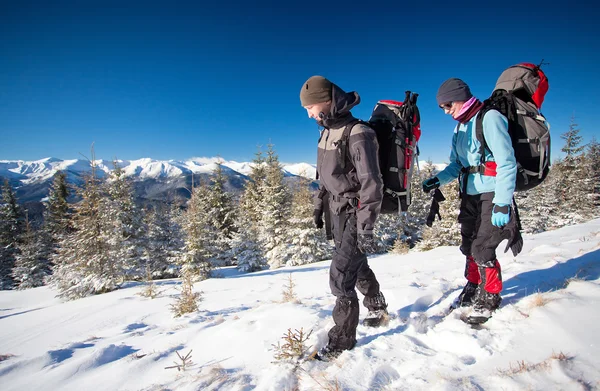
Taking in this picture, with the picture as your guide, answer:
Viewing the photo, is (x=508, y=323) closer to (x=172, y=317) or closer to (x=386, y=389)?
(x=386, y=389)

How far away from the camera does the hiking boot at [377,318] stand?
2.81m

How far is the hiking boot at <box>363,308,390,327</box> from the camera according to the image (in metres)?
2.81

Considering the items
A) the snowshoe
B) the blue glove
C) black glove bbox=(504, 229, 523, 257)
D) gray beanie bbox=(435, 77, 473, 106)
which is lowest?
the snowshoe

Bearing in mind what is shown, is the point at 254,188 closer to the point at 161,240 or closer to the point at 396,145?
the point at 161,240

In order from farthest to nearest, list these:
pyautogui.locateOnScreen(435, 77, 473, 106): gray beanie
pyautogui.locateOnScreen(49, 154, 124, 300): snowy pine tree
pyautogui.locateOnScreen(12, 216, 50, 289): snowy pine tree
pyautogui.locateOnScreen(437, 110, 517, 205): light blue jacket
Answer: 1. pyautogui.locateOnScreen(12, 216, 50, 289): snowy pine tree
2. pyautogui.locateOnScreen(49, 154, 124, 300): snowy pine tree
3. pyautogui.locateOnScreen(435, 77, 473, 106): gray beanie
4. pyautogui.locateOnScreen(437, 110, 517, 205): light blue jacket

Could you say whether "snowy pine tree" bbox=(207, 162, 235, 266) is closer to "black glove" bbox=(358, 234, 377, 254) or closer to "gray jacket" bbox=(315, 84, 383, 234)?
"gray jacket" bbox=(315, 84, 383, 234)

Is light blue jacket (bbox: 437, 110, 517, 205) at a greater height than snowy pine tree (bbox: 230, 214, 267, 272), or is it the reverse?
light blue jacket (bbox: 437, 110, 517, 205)

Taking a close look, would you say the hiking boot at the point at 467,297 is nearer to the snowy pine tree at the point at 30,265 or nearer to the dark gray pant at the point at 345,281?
the dark gray pant at the point at 345,281

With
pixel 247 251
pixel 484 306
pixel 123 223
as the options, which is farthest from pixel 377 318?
pixel 123 223

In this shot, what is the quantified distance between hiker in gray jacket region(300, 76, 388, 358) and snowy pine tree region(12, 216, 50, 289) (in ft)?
103

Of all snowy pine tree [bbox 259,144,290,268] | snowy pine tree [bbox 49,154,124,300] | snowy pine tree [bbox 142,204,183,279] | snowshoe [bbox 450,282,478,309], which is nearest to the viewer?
snowshoe [bbox 450,282,478,309]

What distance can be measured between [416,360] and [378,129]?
2100mm

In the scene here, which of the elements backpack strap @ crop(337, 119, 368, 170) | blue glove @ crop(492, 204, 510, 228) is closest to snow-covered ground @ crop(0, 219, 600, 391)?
blue glove @ crop(492, 204, 510, 228)

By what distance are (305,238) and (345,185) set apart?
54.2ft
